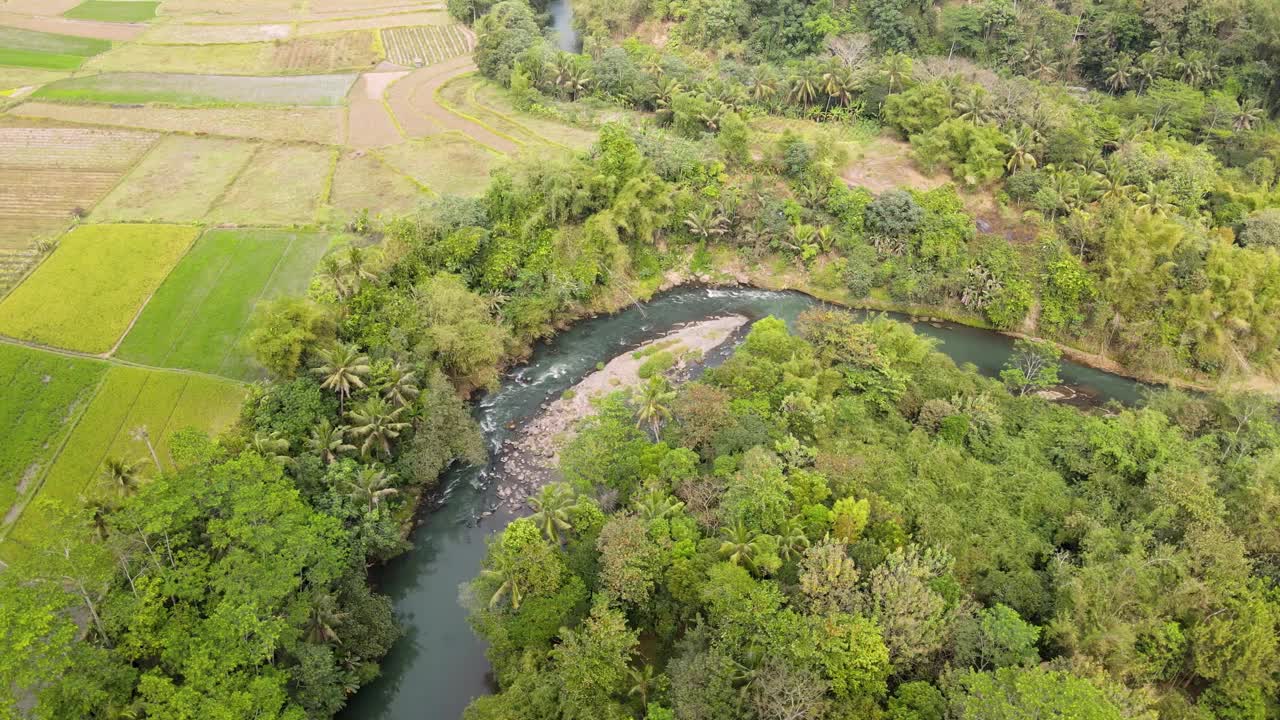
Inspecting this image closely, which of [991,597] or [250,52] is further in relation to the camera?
[250,52]

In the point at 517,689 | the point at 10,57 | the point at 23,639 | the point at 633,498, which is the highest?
the point at 10,57

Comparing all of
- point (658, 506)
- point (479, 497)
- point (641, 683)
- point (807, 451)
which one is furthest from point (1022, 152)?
point (641, 683)

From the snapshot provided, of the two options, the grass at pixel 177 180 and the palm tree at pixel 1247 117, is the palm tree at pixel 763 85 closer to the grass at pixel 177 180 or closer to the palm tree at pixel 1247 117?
the palm tree at pixel 1247 117

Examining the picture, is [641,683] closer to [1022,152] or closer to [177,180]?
[1022,152]

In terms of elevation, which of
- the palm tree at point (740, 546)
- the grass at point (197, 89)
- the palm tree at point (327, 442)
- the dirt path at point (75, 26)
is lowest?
the palm tree at point (327, 442)

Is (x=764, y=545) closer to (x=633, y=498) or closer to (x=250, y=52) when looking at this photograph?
(x=633, y=498)

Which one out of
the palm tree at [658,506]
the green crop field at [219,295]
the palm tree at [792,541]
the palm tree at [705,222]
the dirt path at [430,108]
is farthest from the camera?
the dirt path at [430,108]

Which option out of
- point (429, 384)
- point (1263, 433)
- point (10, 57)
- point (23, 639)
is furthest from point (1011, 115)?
point (10, 57)

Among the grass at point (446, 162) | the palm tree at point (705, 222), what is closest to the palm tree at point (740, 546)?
the palm tree at point (705, 222)
